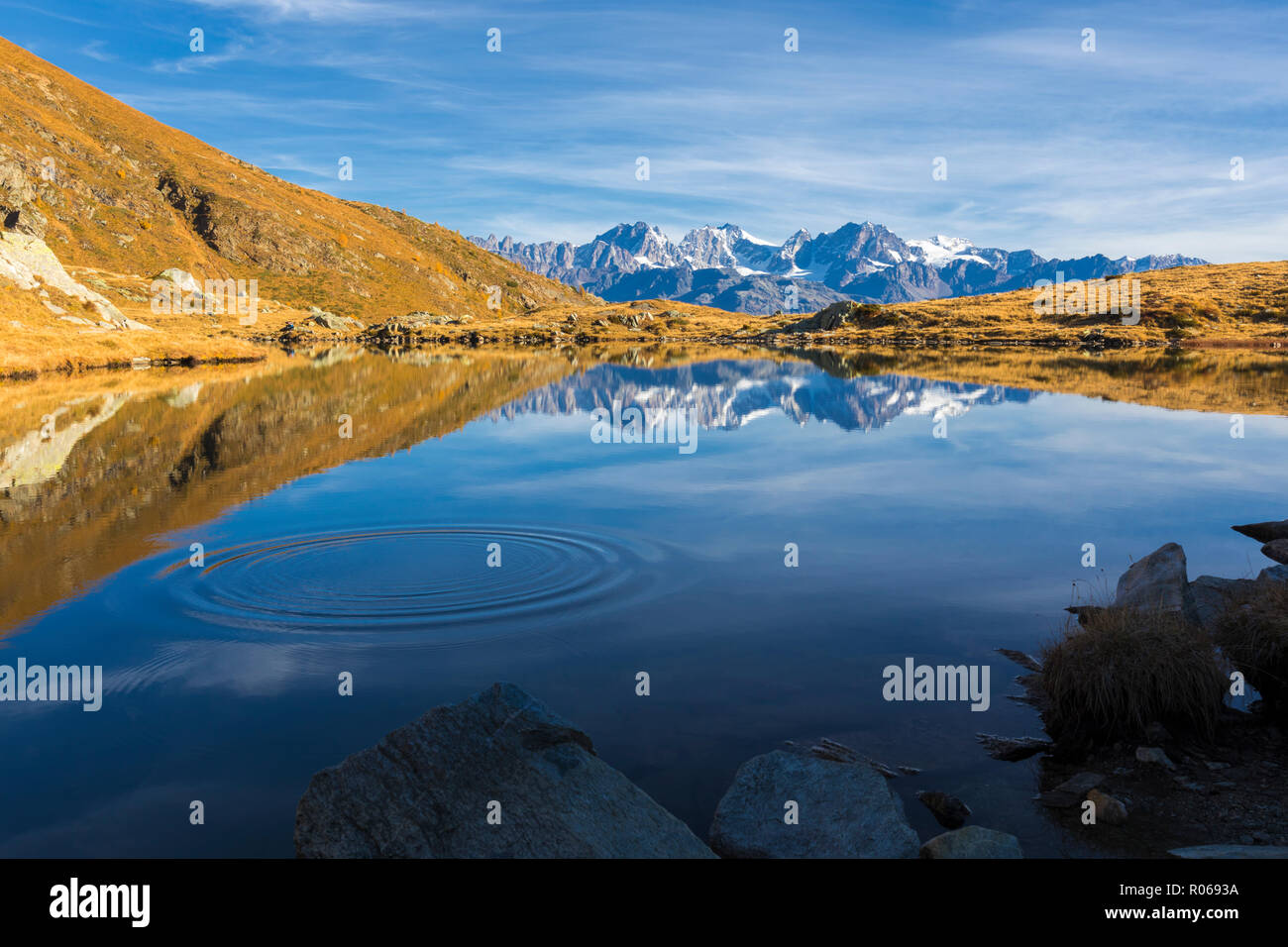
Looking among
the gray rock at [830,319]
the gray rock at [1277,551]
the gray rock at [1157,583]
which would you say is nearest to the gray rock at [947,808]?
the gray rock at [1157,583]

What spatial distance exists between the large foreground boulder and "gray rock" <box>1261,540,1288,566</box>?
1820 centimetres

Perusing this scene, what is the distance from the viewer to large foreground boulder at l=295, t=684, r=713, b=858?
786 centimetres

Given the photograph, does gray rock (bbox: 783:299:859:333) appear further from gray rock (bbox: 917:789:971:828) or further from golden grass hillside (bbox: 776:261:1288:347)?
gray rock (bbox: 917:789:971:828)

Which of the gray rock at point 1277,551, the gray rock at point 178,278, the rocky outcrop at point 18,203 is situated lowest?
the gray rock at point 1277,551

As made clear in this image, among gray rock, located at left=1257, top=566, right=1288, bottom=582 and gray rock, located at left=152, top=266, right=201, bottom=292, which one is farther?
gray rock, located at left=152, top=266, right=201, bottom=292

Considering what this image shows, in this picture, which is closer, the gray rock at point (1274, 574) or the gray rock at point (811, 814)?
the gray rock at point (811, 814)

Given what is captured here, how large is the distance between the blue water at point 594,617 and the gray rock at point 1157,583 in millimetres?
1480

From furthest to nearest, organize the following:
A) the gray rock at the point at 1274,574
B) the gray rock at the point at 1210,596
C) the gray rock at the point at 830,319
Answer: the gray rock at the point at 830,319
the gray rock at the point at 1274,574
the gray rock at the point at 1210,596

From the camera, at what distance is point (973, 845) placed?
8.09m

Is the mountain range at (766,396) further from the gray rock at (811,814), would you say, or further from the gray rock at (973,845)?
the gray rock at (973,845)

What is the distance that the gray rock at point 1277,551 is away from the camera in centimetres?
1975

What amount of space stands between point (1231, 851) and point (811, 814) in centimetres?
384

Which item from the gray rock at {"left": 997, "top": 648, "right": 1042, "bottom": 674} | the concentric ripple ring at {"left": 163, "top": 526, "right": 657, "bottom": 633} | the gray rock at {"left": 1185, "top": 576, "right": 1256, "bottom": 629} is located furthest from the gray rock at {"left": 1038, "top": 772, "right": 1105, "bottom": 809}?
the concentric ripple ring at {"left": 163, "top": 526, "right": 657, "bottom": 633}

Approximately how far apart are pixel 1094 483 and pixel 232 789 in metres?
29.3
